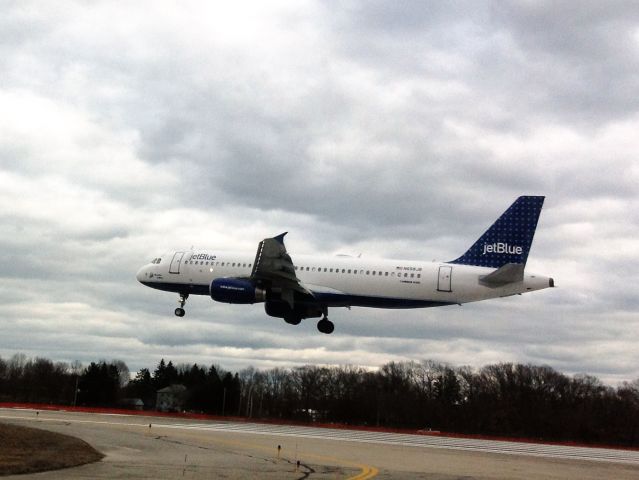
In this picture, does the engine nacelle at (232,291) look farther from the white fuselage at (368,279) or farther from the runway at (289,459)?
the runway at (289,459)

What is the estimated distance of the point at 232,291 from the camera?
5359cm

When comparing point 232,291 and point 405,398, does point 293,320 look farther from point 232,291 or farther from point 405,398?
point 405,398

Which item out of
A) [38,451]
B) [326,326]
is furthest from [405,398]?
[38,451]

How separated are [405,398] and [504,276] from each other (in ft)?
271

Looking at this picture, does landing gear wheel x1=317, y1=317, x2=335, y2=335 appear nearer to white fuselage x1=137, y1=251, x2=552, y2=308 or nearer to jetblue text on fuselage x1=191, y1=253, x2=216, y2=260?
white fuselage x1=137, y1=251, x2=552, y2=308

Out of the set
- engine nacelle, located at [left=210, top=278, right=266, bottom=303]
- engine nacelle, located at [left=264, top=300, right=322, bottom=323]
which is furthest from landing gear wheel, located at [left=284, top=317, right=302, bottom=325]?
engine nacelle, located at [left=210, top=278, right=266, bottom=303]

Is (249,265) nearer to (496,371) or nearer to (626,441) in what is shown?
(626,441)

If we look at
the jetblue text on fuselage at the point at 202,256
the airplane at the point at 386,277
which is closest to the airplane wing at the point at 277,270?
the airplane at the point at 386,277

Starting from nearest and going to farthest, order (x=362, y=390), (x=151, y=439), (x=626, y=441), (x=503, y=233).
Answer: (x=151, y=439) < (x=503, y=233) < (x=626, y=441) < (x=362, y=390)

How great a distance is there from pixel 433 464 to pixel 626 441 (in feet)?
272

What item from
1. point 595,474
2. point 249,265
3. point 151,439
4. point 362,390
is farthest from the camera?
point 362,390

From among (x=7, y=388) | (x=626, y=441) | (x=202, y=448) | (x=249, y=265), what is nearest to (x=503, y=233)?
(x=249, y=265)

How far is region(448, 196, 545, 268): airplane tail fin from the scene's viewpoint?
52.4m

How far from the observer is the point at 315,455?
119ft
